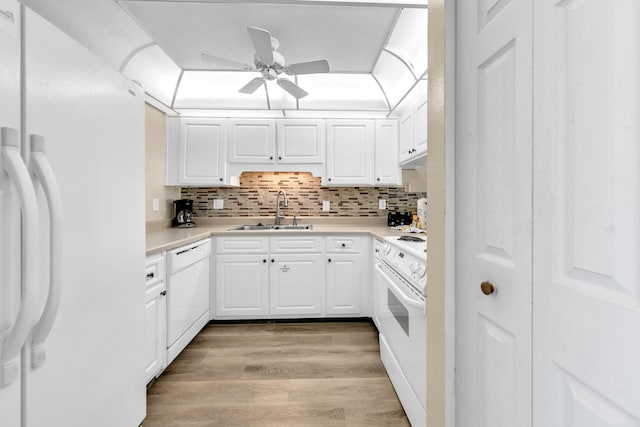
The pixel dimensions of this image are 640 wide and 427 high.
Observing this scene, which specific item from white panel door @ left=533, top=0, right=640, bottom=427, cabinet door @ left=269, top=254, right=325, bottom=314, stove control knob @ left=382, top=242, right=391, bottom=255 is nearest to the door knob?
white panel door @ left=533, top=0, right=640, bottom=427

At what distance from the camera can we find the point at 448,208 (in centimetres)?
102

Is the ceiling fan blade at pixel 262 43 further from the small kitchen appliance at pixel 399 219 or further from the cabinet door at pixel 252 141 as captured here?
the small kitchen appliance at pixel 399 219

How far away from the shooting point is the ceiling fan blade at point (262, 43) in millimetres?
1821

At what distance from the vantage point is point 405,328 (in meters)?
1.68

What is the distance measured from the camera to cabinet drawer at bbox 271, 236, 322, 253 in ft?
9.70

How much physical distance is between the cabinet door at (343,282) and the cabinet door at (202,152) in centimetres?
142

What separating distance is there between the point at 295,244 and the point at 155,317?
132cm

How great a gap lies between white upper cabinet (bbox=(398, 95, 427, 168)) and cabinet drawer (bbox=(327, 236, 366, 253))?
87cm

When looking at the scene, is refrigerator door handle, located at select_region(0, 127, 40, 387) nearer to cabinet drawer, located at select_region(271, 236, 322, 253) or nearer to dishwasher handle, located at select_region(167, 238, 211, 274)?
dishwasher handle, located at select_region(167, 238, 211, 274)

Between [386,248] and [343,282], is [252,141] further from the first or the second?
[386,248]

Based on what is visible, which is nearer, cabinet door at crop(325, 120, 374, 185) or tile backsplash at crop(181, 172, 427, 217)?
cabinet door at crop(325, 120, 374, 185)

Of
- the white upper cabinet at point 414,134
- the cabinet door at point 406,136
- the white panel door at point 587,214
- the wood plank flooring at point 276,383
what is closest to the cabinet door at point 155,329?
the wood plank flooring at point 276,383

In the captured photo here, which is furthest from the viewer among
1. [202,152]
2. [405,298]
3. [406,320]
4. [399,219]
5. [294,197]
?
[294,197]

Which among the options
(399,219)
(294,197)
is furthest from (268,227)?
(399,219)
